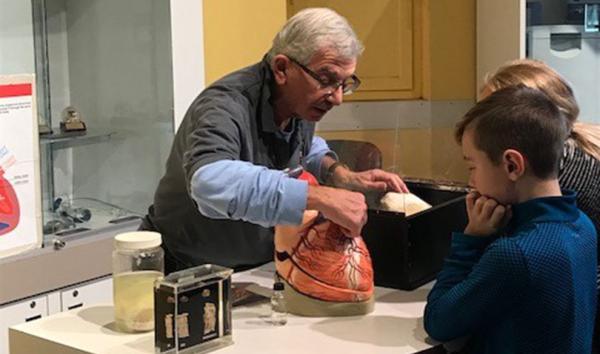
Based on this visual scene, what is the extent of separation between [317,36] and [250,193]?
42cm

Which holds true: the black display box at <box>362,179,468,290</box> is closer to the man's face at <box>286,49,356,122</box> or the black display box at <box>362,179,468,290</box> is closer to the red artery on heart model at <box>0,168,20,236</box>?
the man's face at <box>286,49,356,122</box>

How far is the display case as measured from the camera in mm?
2764

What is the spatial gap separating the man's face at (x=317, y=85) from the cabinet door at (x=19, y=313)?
0.98 meters

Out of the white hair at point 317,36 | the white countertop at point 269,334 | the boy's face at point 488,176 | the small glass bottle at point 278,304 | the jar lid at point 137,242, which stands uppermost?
the white hair at point 317,36

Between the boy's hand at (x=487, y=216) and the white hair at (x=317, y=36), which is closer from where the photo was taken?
the boy's hand at (x=487, y=216)

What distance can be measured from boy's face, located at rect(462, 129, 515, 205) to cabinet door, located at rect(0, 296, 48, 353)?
1392 mm

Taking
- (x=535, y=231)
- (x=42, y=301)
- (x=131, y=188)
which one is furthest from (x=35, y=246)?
(x=535, y=231)

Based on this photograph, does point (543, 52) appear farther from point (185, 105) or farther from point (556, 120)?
point (556, 120)

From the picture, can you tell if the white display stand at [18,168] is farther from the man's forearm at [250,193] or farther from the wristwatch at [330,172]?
the man's forearm at [250,193]

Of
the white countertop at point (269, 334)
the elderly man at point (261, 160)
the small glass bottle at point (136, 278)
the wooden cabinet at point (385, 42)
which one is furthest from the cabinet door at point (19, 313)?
the wooden cabinet at point (385, 42)

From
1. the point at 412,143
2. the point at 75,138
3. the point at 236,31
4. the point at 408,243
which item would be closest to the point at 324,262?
the point at 408,243

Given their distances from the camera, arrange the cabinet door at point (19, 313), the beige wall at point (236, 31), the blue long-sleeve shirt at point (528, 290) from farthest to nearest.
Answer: the beige wall at point (236, 31) < the cabinet door at point (19, 313) < the blue long-sleeve shirt at point (528, 290)

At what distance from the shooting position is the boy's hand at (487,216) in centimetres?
149

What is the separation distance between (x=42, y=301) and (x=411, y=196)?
1104 mm
